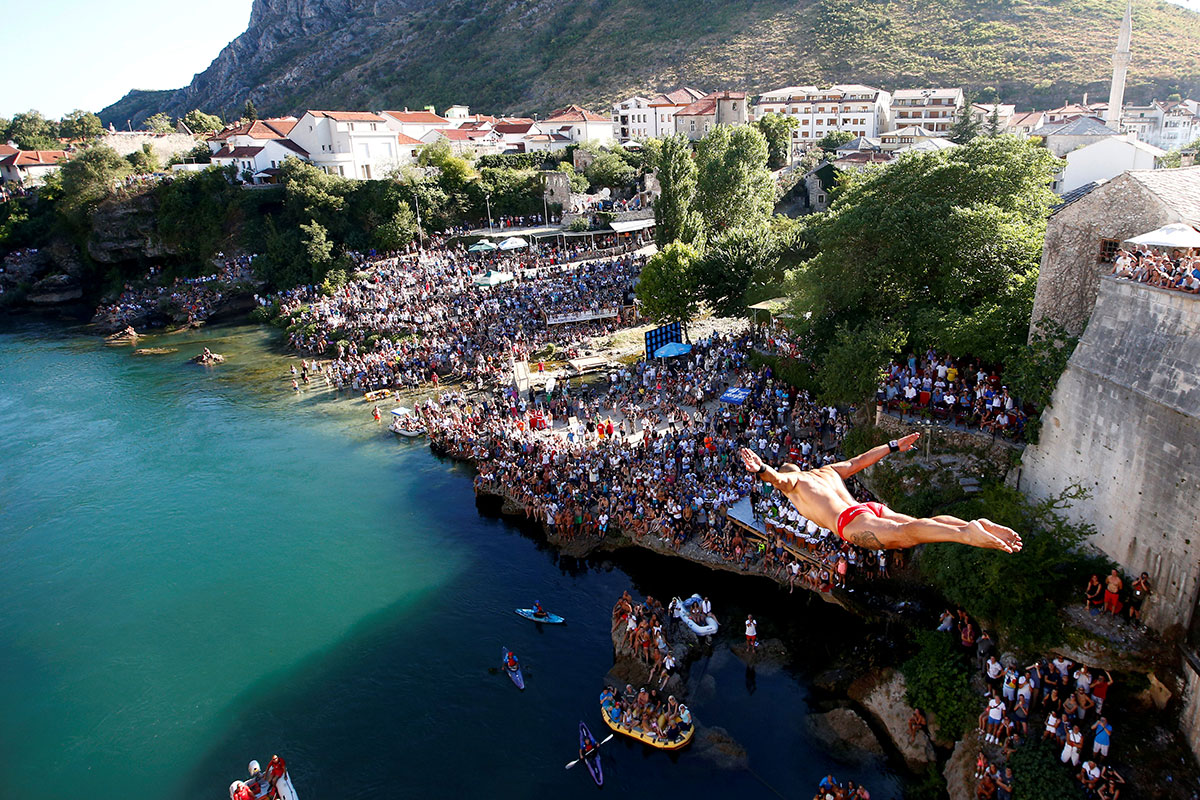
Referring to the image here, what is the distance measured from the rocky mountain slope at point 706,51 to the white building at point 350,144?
3850 cm

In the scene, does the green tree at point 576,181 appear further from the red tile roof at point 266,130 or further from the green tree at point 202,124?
the green tree at point 202,124

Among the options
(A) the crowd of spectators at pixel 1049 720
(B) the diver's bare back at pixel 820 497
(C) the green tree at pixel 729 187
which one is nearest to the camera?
(B) the diver's bare back at pixel 820 497

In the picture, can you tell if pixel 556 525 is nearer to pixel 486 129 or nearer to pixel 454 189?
pixel 454 189

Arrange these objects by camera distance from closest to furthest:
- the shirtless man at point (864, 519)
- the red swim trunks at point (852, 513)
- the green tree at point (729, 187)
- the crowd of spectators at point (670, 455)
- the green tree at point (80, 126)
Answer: the shirtless man at point (864, 519) → the red swim trunks at point (852, 513) → the crowd of spectators at point (670, 455) → the green tree at point (729, 187) → the green tree at point (80, 126)

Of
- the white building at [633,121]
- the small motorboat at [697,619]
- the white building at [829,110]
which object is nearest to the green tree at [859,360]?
the small motorboat at [697,619]

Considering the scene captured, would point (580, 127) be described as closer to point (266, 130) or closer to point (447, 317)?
point (266, 130)

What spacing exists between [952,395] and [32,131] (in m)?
120

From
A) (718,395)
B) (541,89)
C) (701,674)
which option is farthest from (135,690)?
(541,89)

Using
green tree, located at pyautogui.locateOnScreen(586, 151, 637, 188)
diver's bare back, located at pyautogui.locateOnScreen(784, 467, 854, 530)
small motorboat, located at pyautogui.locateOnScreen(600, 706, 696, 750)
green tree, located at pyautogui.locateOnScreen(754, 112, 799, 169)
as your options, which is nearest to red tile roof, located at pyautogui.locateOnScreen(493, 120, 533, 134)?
green tree, located at pyautogui.locateOnScreen(586, 151, 637, 188)

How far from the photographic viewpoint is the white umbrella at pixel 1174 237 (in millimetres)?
13641

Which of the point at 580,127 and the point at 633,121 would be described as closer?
the point at 580,127

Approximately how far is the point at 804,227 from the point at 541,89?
3255 inches

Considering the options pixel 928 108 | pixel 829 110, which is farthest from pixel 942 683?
pixel 928 108

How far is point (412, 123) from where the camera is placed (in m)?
73.2
